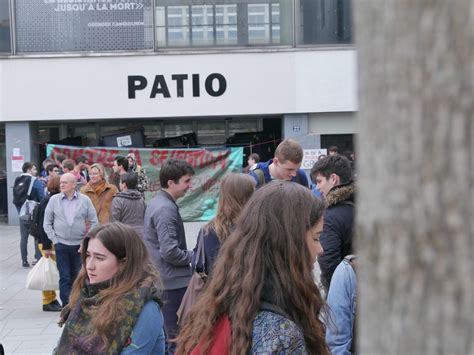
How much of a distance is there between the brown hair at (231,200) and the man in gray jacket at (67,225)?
3.87 metres

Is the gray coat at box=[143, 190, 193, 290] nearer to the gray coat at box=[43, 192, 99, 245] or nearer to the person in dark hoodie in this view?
the person in dark hoodie

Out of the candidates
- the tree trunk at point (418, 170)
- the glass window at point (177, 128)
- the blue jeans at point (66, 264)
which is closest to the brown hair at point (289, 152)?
the blue jeans at point (66, 264)

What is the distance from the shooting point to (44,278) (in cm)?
861

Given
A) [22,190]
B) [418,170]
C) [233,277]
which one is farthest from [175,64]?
[418,170]

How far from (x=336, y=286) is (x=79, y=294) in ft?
3.95

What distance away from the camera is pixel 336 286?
3.55m

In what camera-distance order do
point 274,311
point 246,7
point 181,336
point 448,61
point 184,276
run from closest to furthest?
point 448,61 < point 274,311 < point 181,336 < point 184,276 < point 246,7

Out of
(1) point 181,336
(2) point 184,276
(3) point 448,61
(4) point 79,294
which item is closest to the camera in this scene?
(3) point 448,61

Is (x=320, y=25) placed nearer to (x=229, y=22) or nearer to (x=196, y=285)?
(x=229, y=22)

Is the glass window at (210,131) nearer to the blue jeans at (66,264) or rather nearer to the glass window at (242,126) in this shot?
the glass window at (242,126)

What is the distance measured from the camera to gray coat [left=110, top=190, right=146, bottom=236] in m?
8.11

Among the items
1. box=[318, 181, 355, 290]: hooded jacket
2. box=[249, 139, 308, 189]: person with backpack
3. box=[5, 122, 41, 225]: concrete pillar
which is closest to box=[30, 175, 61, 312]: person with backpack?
box=[249, 139, 308, 189]: person with backpack

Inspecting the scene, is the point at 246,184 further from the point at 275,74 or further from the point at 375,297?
the point at 275,74

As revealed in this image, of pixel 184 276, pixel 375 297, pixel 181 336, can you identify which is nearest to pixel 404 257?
pixel 375 297
